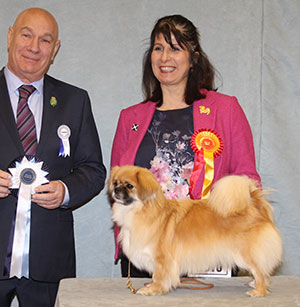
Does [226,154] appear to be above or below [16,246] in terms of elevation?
above

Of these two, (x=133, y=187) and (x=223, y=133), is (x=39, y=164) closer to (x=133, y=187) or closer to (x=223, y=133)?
(x=133, y=187)

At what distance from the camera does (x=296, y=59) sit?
3.20 metres

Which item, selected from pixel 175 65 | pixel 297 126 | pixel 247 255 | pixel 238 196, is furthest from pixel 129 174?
pixel 297 126

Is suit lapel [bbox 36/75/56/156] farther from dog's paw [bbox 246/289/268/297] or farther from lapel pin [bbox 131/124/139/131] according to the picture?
dog's paw [bbox 246/289/268/297]

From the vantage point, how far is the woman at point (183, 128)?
2.29m

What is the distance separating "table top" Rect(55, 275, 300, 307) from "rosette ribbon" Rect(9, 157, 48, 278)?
0.27 metres

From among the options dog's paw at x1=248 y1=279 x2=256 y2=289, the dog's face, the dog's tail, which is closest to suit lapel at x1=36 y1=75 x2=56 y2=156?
the dog's face

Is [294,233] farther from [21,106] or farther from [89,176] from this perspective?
[21,106]

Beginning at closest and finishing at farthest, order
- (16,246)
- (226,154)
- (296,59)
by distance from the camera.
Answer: (16,246)
(226,154)
(296,59)

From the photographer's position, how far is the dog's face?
6.24 feet

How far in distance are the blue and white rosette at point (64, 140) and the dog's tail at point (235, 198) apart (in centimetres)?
84

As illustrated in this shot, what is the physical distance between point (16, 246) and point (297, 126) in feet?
7.09

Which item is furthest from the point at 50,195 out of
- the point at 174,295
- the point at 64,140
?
the point at 174,295

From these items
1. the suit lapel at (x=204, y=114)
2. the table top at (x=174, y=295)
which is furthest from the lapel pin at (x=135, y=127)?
the table top at (x=174, y=295)
